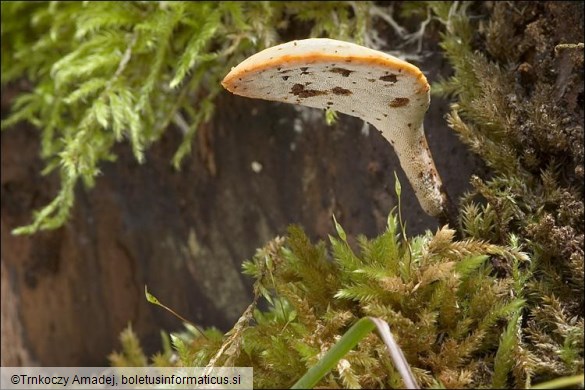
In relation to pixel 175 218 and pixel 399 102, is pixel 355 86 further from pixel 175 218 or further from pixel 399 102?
pixel 175 218

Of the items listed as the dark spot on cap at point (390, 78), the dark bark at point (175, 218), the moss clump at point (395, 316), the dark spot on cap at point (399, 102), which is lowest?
the dark bark at point (175, 218)

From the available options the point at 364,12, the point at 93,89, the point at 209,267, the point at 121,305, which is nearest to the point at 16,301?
the point at 121,305

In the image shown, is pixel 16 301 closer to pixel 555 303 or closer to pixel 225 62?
pixel 225 62

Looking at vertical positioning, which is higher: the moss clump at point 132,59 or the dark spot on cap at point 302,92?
the dark spot on cap at point 302,92

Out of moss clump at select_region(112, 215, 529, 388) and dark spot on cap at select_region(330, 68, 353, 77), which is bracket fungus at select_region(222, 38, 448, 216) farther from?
moss clump at select_region(112, 215, 529, 388)

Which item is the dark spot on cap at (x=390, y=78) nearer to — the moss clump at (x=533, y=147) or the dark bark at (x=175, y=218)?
the moss clump at (x=533, y=147)

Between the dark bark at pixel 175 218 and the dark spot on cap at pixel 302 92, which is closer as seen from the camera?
the dark spot on cap at pixel 302 92

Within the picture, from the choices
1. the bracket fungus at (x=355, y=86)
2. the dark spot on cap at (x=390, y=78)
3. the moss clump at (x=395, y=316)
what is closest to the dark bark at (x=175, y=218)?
the bracket fungus at (x=355, y=86)
